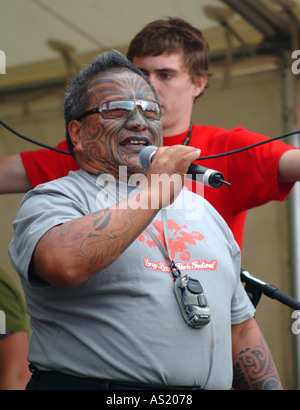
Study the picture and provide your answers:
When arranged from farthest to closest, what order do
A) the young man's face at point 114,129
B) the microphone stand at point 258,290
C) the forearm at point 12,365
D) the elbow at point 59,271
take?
the forearm at point 12,365, the microphone stand at point 258,290, the young man's face at point 114,129, the elbow at point 59,271

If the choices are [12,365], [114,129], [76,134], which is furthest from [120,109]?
[12,365]

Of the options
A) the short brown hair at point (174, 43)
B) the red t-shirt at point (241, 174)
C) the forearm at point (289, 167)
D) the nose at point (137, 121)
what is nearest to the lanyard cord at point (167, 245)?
the nose at point (137, 121)

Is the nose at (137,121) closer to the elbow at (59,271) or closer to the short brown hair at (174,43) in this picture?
the elbow at (59,271)

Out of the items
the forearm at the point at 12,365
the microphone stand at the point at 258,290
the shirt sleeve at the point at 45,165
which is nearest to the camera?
the microphone stand at the point at 258,290

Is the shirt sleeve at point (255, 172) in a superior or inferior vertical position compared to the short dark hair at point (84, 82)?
inferior

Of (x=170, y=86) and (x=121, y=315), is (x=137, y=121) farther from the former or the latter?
(x=170, y=86)

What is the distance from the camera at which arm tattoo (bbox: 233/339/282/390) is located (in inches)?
77.1

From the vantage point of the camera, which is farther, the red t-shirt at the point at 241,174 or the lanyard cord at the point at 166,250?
the red t-shirt at the point at 241,174

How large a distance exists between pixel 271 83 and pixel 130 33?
3.34ft

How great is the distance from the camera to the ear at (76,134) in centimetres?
201

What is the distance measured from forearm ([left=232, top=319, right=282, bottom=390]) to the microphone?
0.62 metres

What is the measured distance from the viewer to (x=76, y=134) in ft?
6.68

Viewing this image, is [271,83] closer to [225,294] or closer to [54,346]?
[225,294]

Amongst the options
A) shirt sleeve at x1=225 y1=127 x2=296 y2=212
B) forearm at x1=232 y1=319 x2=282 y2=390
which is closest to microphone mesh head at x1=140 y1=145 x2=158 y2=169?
forearm at x1=232 y1=319 x2=282 y2=390
